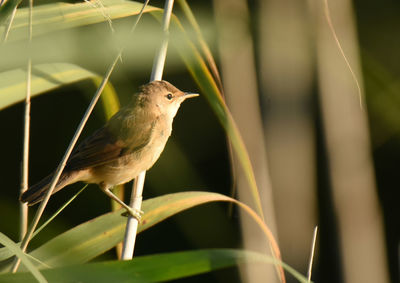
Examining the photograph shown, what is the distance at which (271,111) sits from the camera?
192 centimetres

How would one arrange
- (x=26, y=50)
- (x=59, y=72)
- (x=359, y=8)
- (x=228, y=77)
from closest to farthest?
(x=26, y=50) < (x=59, y=72) < (x=228, y=77) < (x=359, y=8)

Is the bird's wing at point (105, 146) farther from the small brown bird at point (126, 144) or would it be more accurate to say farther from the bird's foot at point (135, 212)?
the bird's foot at point (135, 212)

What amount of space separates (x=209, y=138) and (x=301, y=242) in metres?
1.86

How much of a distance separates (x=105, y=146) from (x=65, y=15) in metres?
0.67

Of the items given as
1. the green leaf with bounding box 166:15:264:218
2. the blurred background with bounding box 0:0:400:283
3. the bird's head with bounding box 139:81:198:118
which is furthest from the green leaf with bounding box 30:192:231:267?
the bird's head with bounding box 139:81:198:118

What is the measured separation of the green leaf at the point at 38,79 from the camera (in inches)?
59.7

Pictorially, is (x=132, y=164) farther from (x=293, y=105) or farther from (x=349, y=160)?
(x=349, y=160)

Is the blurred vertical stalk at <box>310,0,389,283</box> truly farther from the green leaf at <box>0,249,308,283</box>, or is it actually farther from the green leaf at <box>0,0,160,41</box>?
the green leaf at <box>0,249,308,283</box>

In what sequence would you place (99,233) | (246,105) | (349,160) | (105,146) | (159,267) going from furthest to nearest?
(105,146), (246,105), (349,160), (99,233), (159,267)

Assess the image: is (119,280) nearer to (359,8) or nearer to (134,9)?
(134,9)

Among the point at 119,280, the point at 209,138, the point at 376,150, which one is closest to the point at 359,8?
the point at 376,150

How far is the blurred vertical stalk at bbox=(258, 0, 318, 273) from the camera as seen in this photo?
1842 millimetres

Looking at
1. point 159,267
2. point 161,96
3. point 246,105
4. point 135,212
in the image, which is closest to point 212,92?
point 246,105

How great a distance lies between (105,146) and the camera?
2.20 meters
